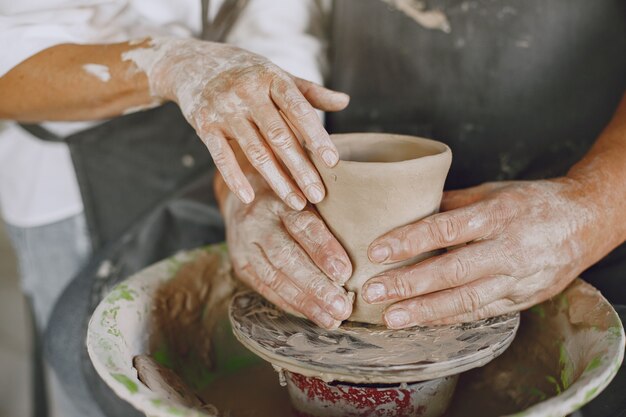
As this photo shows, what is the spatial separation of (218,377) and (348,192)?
1.61 ft

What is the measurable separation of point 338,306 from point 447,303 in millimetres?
153

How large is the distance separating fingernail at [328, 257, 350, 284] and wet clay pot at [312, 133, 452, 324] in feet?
0.07

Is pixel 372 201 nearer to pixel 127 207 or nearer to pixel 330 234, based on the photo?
pixel 330 234

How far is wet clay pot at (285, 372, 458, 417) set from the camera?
3.21 ft

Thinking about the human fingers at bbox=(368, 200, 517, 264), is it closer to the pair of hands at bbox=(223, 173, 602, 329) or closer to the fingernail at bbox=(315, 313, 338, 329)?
the pair of hands at bbox=(223, 173, 602, 329)

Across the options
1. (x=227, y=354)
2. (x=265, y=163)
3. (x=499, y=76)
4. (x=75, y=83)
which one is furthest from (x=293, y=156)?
(x=499, y=76)

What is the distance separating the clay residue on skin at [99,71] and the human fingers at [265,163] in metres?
0.43

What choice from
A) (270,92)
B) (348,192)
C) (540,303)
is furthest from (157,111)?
(540,303)

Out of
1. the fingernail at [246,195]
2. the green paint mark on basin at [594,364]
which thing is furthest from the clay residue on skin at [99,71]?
the green paint mark on basin at [594,364]

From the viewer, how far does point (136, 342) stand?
42.3 inches

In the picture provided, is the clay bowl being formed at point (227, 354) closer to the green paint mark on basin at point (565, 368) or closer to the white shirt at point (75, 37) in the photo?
the green paint mark on basin at point (565, 368)

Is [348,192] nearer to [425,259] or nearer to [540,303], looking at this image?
[425,259]

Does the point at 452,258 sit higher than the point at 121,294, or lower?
higher

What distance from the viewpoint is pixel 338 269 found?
37.8 inches
